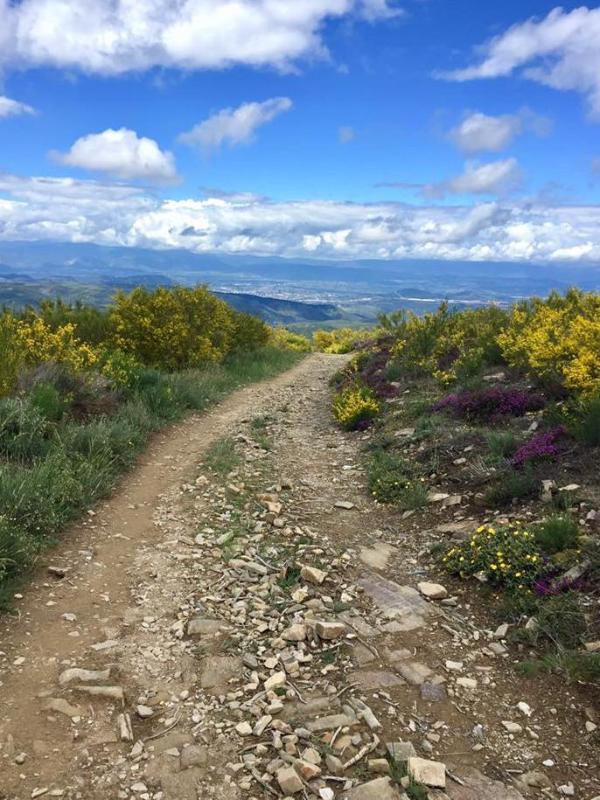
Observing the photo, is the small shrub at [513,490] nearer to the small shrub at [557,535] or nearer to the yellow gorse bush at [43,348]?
the small shrub at [557,535]

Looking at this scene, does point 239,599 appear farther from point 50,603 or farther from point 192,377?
point 192,377

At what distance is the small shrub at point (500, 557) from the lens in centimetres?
561

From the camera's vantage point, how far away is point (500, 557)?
584cm

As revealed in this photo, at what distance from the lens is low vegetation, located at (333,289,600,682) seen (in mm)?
5207

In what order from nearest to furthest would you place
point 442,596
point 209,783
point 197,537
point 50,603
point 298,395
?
point 209,783, point 50,603, point 442,596, point 197,537, point 298,395

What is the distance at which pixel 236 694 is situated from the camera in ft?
13.9

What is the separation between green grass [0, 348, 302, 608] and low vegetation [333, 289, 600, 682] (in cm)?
350

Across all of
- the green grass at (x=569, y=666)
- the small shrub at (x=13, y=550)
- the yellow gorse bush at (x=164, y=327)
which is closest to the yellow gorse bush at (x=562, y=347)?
the green grass at (x=569, y=666)

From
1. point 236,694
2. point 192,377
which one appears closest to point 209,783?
point 236,694

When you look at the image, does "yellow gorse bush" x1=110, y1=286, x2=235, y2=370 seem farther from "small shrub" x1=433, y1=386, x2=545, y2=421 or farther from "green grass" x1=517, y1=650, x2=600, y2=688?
"green grass" x1=517, y1=650, x2=600, y2=688

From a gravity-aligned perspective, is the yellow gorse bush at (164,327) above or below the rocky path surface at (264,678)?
above

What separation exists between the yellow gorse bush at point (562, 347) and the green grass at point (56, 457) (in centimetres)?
606

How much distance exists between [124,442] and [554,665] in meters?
7.26

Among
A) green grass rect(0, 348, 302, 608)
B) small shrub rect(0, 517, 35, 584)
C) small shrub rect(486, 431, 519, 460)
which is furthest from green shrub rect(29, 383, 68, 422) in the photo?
small shrub rect(486, 431, 519, 460)
